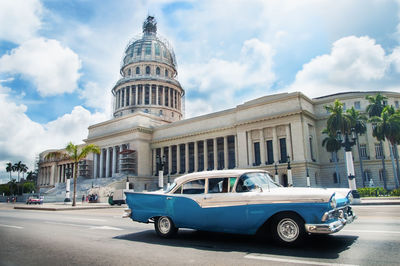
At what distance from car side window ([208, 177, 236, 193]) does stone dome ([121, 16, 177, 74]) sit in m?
78.7

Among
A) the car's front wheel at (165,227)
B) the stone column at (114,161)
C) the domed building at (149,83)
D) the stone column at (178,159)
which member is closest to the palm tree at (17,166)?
the domed building at (149,83)

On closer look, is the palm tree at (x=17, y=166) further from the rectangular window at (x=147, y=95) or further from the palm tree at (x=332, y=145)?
the palm tree at (x=332, y=145)

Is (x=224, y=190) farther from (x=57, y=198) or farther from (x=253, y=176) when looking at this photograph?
(x=57, y=198)

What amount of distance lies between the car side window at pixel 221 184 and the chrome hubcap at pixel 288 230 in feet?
4.93

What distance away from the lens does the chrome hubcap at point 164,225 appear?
8.19m

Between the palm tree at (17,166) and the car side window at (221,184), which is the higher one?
the palm tree at (17,166)

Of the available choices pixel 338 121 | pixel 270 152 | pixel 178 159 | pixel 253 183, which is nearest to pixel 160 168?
pixel 270 152

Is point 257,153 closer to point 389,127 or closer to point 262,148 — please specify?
point 262,148

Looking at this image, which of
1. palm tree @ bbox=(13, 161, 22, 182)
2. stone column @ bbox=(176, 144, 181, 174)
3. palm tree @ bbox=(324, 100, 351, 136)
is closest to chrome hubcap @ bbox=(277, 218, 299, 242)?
palm tree @ bbox=(324, 100, 351, 136)

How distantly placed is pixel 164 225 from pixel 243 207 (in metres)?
2.49

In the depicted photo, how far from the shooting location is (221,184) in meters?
7.66

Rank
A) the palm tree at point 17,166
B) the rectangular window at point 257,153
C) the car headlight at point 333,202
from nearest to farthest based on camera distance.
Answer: the car headlight at point 333,202 → the rectangular window at point 257,153 → the palm tree at point 17,166

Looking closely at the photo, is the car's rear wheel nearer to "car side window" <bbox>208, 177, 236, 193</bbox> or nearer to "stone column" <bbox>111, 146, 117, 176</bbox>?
"car side window" <bbox>208, 177, 236, 193</bbox>

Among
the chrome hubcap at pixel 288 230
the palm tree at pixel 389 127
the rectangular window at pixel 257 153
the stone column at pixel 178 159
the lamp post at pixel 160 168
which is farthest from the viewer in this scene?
the stone column at pixel 178 159
